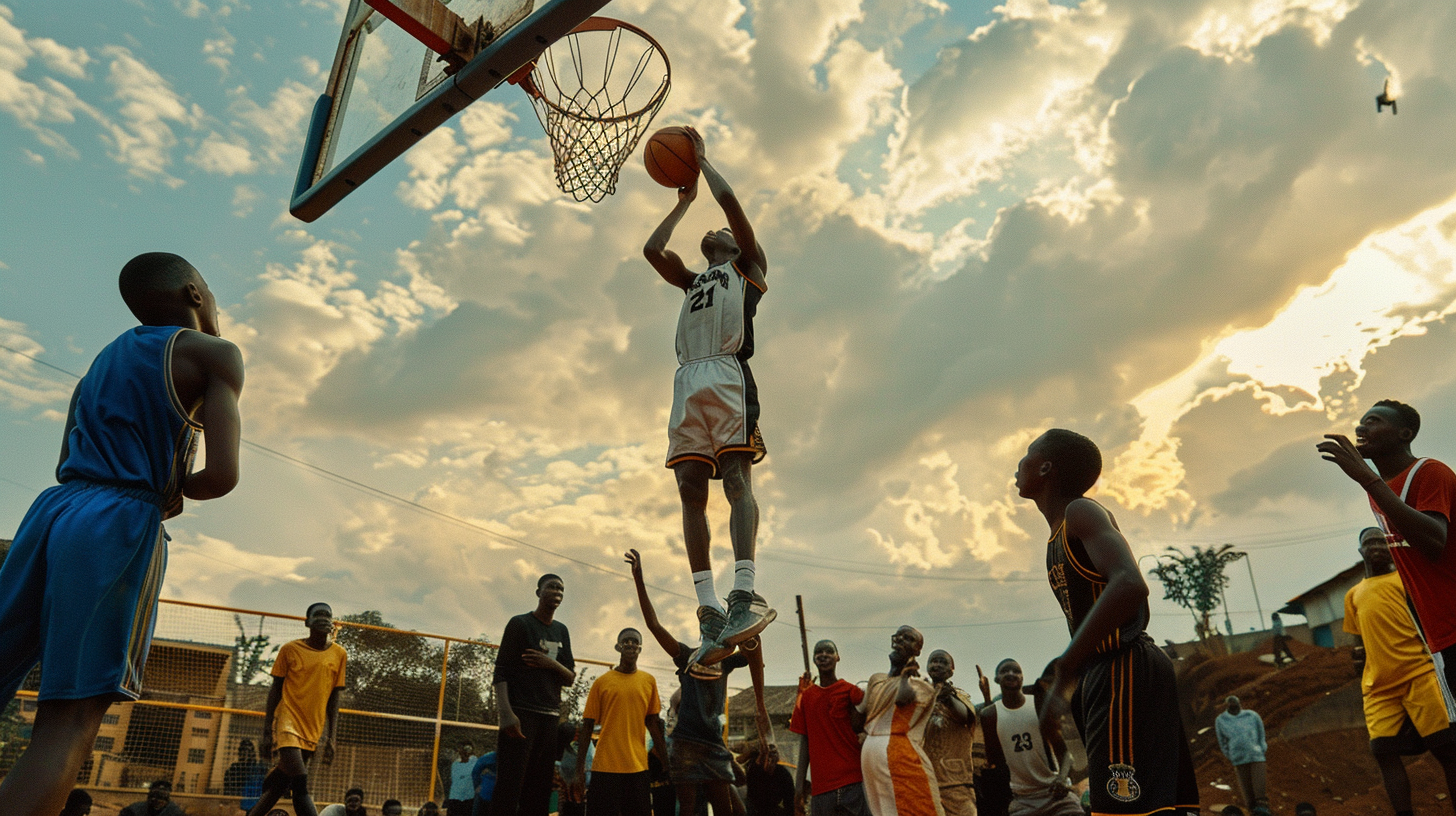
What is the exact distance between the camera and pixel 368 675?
12.8m

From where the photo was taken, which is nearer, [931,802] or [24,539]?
[24,539]

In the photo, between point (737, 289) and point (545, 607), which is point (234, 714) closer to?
point (545, 607)

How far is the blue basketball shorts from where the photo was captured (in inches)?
119

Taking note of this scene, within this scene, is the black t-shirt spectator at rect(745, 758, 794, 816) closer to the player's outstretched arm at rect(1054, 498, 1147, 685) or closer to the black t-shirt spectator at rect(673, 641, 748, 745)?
the black t-shirt spectator at rect(673, 641, 748, 745)

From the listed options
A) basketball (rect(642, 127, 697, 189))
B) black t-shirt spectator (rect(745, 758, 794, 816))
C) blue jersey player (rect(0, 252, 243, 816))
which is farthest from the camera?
black t-shirt spectator (rect(745, 758, 794, 816))

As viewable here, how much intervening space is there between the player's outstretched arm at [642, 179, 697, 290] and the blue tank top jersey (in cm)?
402

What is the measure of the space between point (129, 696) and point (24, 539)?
649 mm

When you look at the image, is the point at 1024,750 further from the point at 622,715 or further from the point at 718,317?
the point at 718,317

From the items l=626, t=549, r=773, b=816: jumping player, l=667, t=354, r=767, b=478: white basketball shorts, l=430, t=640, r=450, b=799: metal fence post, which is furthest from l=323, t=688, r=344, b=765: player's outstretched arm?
l=667, t=354, r=767, b=478: white basketball shorts

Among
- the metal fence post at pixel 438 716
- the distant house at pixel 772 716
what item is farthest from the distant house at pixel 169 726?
the distant house at pixel 772 716

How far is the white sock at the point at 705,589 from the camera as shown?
6.51m

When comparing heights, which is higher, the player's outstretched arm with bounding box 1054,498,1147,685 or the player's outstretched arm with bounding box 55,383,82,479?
the player's outstretched arm with bounding box 55,383,82,479

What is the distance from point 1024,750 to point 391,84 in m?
7.41

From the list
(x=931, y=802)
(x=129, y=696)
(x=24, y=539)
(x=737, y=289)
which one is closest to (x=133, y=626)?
(x=129, y=696)
